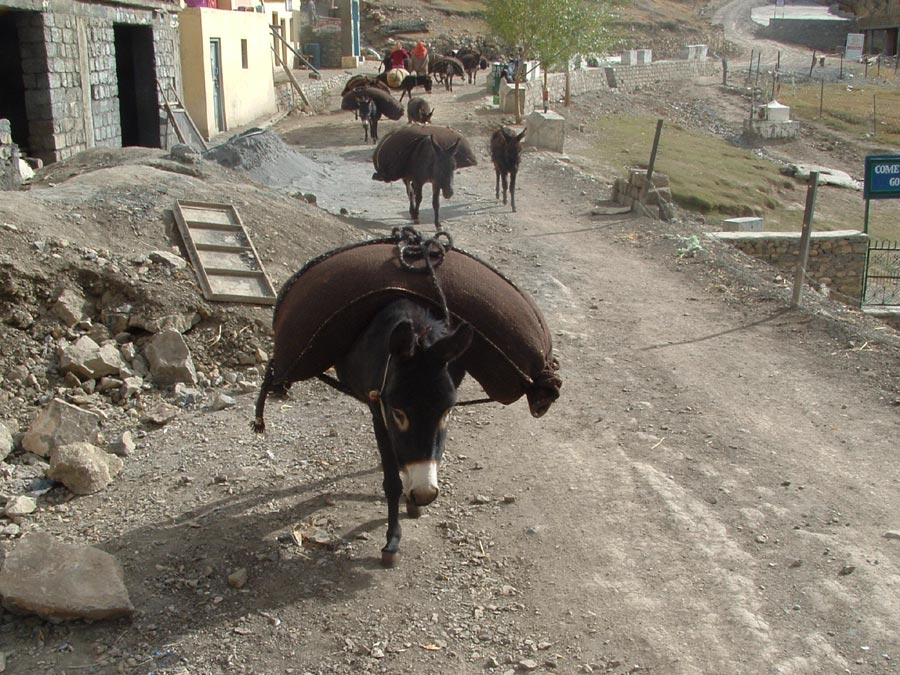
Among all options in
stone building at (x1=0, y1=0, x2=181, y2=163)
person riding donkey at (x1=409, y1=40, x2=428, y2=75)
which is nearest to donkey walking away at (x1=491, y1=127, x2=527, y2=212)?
stone building at (x1=0, y1=0, x2=181, y2=163)

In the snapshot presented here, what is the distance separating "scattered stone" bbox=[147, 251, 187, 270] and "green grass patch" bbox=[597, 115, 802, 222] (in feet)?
45.1

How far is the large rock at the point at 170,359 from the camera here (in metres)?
6.74

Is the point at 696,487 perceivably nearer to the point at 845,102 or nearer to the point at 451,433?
the point at 451,433

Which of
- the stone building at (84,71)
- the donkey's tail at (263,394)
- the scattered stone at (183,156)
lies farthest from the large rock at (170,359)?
the stone building at (84,71)

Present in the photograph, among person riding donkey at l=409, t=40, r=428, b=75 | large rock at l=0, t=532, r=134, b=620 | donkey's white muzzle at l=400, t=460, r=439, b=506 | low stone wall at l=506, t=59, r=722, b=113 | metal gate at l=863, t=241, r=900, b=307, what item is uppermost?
person riding donkey at l=409, t=40, r=428, b=75

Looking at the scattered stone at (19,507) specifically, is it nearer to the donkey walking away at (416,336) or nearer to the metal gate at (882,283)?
the donkey walking away at (416,336)

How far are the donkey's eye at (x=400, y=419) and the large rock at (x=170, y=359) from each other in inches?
125

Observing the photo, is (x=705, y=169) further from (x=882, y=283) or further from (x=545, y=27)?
(x=882, y=283)

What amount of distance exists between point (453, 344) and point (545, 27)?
23362mm

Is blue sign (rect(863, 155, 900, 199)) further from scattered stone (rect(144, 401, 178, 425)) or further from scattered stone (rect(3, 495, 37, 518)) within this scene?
scattered stone (rect(3, 495, 37, 518))

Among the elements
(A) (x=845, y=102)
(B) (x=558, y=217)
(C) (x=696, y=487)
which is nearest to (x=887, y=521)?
(C) (x=696, y=487)

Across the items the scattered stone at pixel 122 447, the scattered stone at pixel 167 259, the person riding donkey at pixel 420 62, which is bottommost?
the scattered stone at pixel 122 447

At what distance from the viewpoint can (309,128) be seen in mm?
24000

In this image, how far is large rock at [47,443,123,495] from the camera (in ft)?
17.7
